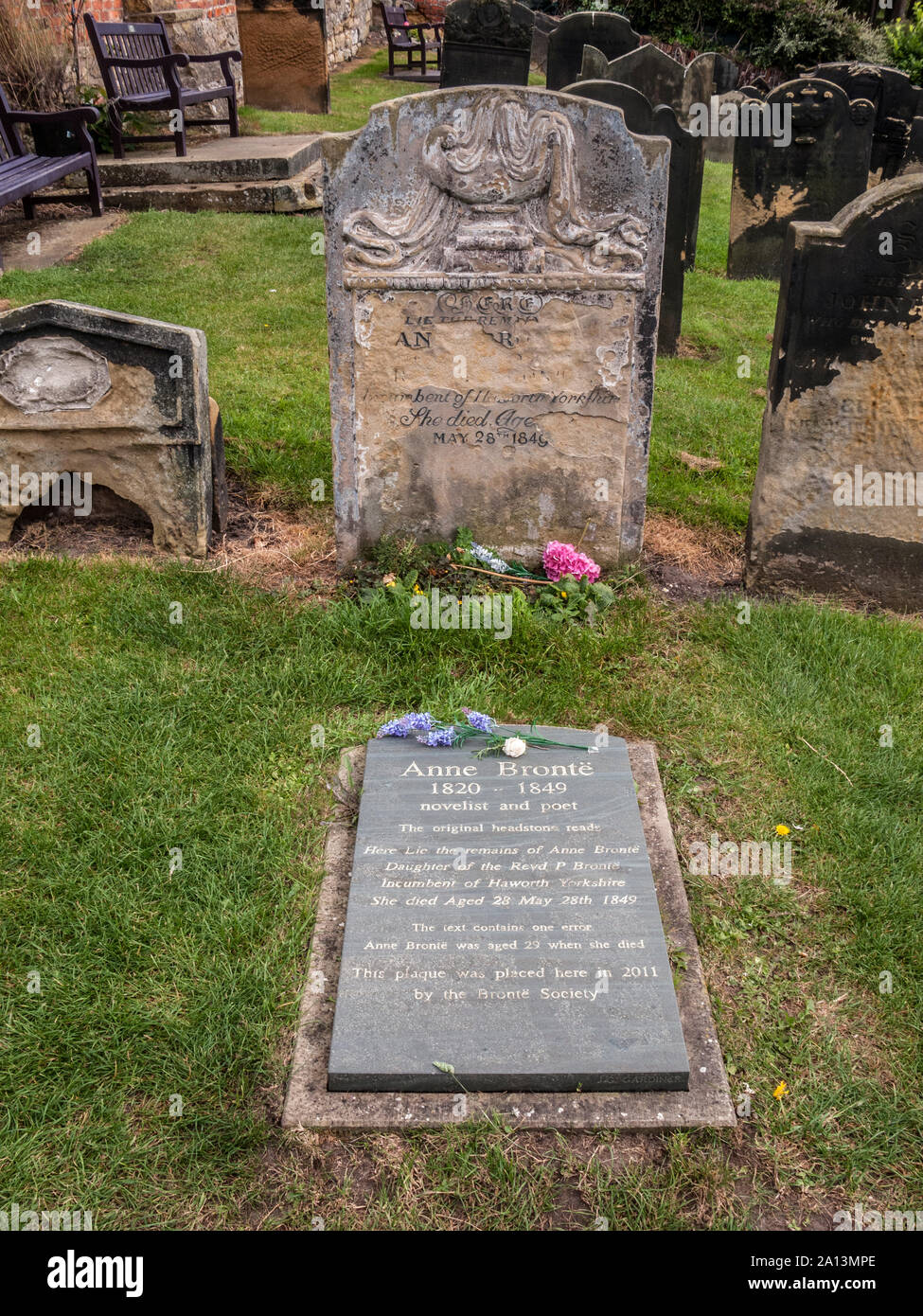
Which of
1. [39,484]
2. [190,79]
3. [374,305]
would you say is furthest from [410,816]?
[190,79]

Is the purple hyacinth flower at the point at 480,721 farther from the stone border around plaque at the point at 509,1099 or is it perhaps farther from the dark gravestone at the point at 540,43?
the dark gravestone at the point at 540,43

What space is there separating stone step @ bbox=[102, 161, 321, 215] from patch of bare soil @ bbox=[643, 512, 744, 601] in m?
5.99

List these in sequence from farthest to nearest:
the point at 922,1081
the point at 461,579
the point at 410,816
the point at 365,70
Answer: the point at 365,70, the point at 461,579, the point at 410,816, the point at 922,1081

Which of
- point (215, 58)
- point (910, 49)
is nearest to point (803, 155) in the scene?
point (215, 58)

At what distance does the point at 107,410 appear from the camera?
445cm

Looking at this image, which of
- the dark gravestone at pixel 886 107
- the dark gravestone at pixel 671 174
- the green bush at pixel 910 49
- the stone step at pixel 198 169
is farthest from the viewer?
the green bush at pixel 910 49

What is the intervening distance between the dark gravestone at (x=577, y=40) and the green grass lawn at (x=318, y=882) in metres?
6.90

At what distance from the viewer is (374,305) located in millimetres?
4211

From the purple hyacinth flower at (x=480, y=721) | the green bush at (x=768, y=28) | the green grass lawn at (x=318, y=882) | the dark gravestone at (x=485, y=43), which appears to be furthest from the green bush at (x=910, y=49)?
the purple hyacinth flower at (x=480, y=721)

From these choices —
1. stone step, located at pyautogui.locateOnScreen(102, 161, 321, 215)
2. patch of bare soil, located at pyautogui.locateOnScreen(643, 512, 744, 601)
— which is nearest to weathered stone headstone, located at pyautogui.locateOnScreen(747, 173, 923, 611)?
patch of bare soil, located at pyautogui.locateOnScreen(643, 512, 744, 601)

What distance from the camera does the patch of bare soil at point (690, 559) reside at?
480 centimetres

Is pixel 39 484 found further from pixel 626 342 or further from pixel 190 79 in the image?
pixel 190 79

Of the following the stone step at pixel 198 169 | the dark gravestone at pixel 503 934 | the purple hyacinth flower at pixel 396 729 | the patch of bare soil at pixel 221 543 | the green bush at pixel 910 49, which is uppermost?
the green bush at pixel 910 49
